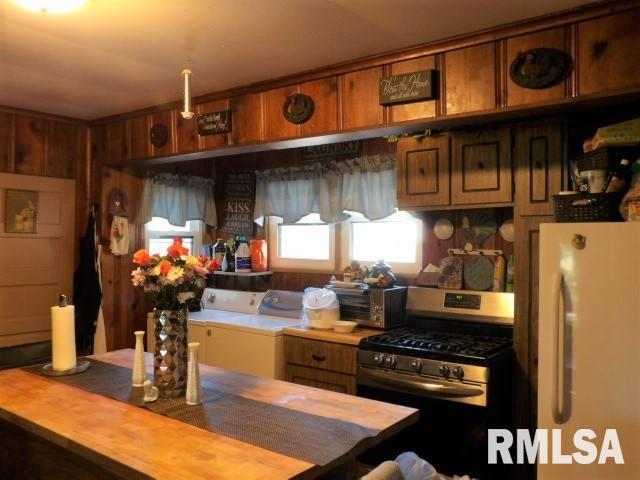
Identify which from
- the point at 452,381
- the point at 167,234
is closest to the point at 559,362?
the point at 452,381

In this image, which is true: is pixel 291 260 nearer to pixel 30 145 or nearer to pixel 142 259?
pixel 30 145

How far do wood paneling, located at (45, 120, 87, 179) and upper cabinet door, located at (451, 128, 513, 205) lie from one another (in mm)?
2820

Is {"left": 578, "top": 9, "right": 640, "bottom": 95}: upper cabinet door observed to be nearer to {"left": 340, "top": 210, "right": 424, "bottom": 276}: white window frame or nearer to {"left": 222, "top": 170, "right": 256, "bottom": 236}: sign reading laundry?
{"left": 340, "top": 210, "right": 424, "bottom": 276}: white window frame

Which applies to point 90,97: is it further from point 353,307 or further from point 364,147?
point 353,307

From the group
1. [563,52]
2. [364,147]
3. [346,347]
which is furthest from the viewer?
[364,147]

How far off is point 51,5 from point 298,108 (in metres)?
1.27

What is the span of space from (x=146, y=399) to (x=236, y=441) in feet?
1.66

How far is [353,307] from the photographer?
10.8ft

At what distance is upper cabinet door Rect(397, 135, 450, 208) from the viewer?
2893mm

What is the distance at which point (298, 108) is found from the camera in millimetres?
2879

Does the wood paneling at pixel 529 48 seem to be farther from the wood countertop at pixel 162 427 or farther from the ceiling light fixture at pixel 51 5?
the ceiling light fixture at pixel 51 5

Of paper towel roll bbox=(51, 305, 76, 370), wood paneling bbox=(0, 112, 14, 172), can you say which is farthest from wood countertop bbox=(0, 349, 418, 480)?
wood paneling bbox=(0, 112, 14, 172)

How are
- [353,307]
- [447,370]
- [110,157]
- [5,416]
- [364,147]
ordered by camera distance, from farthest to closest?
[110,157] → [364,147] → [353,307] → [447,370] → [5,416]

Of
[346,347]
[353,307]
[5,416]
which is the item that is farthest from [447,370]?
[5,416]
